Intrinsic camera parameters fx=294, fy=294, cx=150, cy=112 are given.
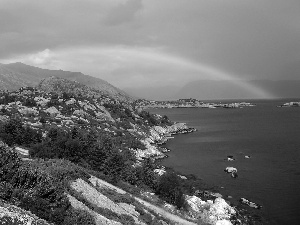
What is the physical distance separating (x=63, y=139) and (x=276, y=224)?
41.8 m

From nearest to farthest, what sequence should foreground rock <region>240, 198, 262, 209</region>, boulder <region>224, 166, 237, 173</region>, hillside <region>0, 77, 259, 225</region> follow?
hillside <region>0, 77, 259, 225</region>, foreground rock <region>240, 198, 262, 209</region>, boulder <region>224, 166, 237, 173</region>

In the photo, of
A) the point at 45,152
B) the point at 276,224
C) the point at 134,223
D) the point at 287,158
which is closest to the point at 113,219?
the point at 134,223

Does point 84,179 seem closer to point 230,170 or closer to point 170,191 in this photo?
point 170,191

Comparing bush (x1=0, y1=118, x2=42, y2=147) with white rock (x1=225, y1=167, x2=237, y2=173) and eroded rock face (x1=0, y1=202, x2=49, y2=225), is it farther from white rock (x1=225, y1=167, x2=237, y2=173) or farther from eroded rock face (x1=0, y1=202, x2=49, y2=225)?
white rock (x1=225, y1=167, x2=237, y2=173)

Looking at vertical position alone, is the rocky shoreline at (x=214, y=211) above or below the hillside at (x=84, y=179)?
below

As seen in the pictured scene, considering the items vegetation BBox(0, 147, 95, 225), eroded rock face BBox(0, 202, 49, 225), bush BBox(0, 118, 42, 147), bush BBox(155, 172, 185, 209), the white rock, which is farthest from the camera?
the white rock

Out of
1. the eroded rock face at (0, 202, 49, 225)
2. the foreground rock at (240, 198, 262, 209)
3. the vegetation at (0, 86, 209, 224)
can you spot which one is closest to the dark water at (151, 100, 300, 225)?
the foreground rock at (240, 198, 262, 209)

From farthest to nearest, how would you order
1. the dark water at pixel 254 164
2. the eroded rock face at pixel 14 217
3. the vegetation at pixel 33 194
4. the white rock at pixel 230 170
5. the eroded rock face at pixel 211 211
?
the white rock at pixel 230 170, the dark water at pixel 254 164, the eroded rock face at pixel 211 211, the vegetation at pixel 33 194, the eroded rock face at pixel 14 217

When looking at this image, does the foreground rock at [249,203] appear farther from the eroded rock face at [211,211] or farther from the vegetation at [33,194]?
the vegetation at [33,194]

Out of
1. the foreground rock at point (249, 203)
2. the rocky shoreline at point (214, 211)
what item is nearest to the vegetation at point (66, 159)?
the rocky shoreline at point (214, 211)

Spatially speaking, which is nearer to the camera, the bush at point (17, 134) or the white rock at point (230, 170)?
the bush at point (17, 134)

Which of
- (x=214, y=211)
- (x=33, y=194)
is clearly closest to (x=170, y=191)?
(x=214, y=211)

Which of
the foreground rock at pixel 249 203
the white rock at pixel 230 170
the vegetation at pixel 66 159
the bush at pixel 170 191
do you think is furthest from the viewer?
the white rock at pixel 230 170

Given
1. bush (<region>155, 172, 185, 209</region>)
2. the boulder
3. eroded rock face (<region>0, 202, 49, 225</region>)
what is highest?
eroded rock face (<region>0, 202, 49, 225</region>)
